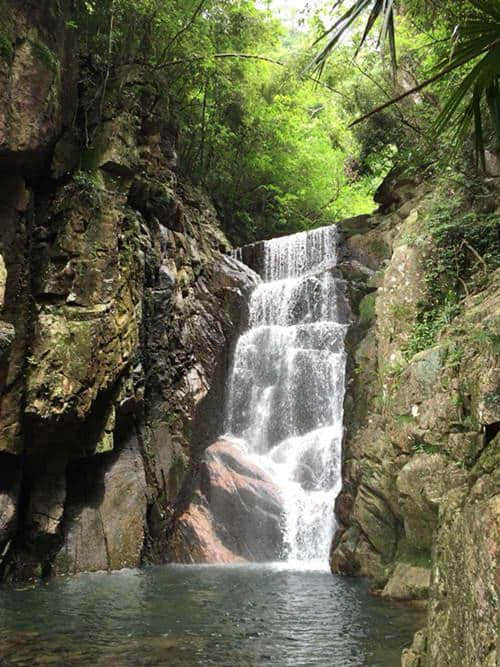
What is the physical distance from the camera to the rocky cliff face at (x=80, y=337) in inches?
420

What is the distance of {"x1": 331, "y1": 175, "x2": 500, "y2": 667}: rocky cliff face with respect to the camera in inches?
131

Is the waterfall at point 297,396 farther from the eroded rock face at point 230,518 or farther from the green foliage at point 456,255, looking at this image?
the green foliage at point 456,255

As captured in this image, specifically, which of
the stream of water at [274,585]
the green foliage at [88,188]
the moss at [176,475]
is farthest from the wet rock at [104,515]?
the green foliage at [88,188]

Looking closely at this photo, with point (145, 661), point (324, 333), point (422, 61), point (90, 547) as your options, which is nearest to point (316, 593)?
point (145, 661)

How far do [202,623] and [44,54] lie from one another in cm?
1025

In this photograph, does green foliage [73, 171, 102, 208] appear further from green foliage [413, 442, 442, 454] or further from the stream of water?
green foliage [413, 442, 442, 454]

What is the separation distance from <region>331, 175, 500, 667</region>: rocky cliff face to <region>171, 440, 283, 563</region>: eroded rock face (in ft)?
7.24

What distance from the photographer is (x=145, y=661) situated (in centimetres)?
552

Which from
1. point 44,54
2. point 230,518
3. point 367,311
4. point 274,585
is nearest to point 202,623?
point 274,585

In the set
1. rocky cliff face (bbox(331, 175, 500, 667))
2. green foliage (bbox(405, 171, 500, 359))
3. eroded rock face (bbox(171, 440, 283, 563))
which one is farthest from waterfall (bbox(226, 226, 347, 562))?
green foliage (bbox(405, 171, 500, 359))

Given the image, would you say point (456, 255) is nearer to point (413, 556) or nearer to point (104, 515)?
point (413, 556)

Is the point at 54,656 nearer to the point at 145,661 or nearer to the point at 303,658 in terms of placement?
the point at 145,661

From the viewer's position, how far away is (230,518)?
13.7m

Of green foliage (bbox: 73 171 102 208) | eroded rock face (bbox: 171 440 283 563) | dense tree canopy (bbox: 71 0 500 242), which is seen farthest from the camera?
dense tree canopy (bbox: 71 0 500 242)
